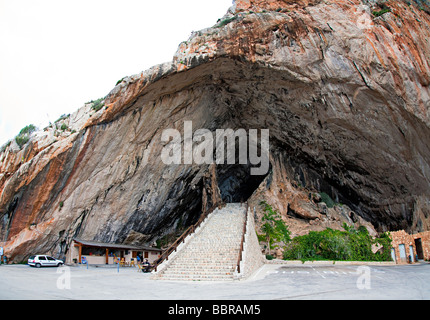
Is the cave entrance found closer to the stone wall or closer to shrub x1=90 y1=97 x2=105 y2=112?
the stone wall

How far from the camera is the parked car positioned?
14.8m

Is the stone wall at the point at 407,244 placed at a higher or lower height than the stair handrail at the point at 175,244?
lower

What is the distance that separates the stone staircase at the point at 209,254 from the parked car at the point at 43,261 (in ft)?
23.3

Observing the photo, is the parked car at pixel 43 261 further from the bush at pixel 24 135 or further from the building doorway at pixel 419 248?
the building doorway at pixel 419 248

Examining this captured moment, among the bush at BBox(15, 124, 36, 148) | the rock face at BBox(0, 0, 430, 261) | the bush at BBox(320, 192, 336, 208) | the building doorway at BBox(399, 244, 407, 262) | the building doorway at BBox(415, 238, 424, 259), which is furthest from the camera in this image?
the bush at BBox(320, 192, 336, 208)

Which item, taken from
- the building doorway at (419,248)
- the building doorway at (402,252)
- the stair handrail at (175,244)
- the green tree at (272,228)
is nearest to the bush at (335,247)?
the building doorway at (402,252)

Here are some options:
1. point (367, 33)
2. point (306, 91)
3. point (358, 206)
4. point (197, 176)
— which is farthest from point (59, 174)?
point (358, 206)

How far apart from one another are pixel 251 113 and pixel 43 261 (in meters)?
16.9

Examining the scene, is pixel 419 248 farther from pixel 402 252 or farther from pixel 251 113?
pixel 251 113

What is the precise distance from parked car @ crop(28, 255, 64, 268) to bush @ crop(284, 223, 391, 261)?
46.7 feet

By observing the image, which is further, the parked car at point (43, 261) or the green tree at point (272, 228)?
the green tree at point (272, 228)

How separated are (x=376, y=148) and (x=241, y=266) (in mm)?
13635

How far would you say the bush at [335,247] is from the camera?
1944 cm

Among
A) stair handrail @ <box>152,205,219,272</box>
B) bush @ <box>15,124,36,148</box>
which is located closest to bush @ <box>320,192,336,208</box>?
stair handrail @ <box>152,205,219,272</box>
